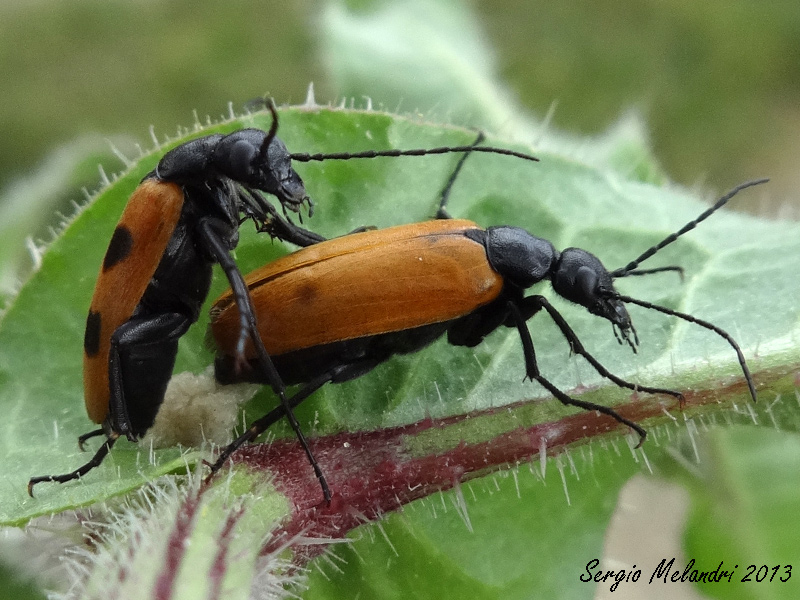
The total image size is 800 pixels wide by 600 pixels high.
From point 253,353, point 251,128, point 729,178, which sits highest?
point 251,128

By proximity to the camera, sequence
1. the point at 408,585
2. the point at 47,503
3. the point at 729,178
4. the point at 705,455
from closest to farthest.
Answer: the point at 47,503
the point at 408,585
the point at 705,455
the point at 729,178

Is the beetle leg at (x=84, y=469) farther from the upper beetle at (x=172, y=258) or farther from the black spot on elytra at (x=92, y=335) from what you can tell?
the black spot on elytra at (x=92, y=335)

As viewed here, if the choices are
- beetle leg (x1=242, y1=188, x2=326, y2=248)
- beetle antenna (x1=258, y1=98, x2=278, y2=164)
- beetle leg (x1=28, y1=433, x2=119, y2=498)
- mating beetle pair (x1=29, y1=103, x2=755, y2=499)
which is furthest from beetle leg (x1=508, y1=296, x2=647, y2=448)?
beetle leg (x1=28, y1=433, x2=119, y2=498)

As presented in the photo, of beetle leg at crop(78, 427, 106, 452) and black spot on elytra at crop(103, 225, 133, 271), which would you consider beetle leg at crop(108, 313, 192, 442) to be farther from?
black spot on elytra at crop(103, 225, 133, 271)

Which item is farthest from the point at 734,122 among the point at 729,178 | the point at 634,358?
the point at 634,358

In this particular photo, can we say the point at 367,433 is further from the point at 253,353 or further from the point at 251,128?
the point at 251,128

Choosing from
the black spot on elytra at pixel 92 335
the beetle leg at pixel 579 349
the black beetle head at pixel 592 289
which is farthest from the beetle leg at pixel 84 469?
the black beetle head at pixel 592 289
